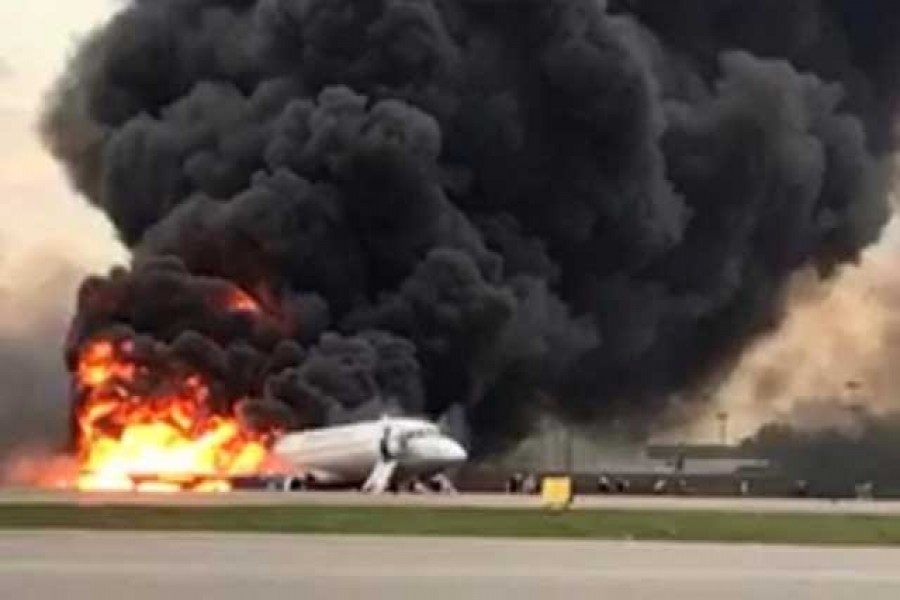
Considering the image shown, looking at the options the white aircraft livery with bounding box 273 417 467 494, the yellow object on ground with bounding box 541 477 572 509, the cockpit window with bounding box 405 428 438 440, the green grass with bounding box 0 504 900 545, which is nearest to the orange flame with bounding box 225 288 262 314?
the white aircraft livery with bounding box 273 417 467 494

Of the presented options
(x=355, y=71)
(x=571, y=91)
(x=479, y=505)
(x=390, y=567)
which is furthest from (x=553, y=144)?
(x=390, y=567)

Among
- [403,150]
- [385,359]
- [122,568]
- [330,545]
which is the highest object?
[403,150]

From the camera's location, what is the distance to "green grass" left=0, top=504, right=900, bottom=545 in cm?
3916

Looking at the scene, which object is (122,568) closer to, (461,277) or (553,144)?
(461,277)

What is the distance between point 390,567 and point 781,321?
288ft

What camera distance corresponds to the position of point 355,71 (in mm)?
93125

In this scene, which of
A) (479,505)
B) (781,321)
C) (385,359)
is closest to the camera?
(479,505)

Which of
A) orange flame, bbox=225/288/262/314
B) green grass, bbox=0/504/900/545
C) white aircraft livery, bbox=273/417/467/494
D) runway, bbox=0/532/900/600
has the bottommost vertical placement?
runway, bbox=0/532/900/600

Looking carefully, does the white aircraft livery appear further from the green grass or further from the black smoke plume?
the green grass

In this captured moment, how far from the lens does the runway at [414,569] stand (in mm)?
Result: 21422

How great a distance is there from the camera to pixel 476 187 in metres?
95.9

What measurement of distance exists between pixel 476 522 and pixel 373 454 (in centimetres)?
A: 3360

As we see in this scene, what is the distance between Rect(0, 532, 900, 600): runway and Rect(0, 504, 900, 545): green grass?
418 cm

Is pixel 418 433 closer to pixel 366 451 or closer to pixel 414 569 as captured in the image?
pixel 366 451
